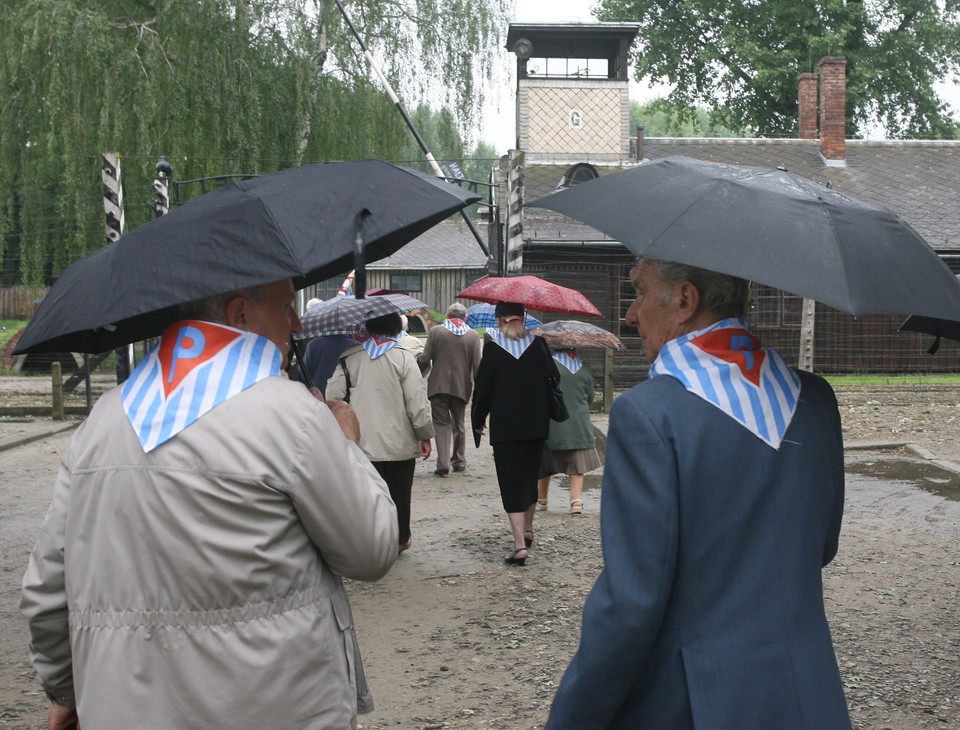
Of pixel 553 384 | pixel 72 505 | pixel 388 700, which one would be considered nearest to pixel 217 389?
pixel 72 505

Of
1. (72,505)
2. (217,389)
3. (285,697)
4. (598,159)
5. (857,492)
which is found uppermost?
(598,159)

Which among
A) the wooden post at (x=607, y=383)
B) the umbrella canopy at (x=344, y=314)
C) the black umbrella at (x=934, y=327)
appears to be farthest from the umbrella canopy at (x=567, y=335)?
the wooden post at (x=607, y=383)

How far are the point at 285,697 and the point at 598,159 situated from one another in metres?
26.1

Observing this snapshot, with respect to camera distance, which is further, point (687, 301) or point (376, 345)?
point (376, 345)

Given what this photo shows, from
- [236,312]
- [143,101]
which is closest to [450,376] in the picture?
[143,101]

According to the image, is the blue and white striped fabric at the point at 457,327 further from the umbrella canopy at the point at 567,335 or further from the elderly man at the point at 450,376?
the umbrella canopy at the point at 567,335

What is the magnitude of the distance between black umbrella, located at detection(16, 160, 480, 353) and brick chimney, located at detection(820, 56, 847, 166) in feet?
90.8

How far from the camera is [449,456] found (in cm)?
1274

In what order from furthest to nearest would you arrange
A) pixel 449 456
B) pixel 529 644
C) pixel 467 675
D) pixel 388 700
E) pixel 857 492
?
pixel 449 456 → pixel 857 492 → pixel 529 644 → pixel 467 675 → pixel 388 700

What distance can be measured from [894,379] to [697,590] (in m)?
21.8

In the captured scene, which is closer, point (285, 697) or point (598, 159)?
point (285, 697)

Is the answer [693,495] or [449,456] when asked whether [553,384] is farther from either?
[693,495]

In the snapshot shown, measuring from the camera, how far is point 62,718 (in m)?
2.73

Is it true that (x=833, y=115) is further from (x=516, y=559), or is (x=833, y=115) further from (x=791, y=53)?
(x=516, y=559)
